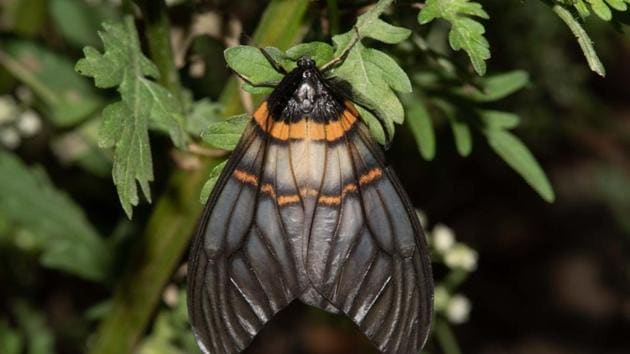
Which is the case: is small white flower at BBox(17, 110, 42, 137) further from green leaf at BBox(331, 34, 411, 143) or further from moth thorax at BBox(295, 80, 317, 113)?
green leaf at BBox(331, 34, 411, 143)

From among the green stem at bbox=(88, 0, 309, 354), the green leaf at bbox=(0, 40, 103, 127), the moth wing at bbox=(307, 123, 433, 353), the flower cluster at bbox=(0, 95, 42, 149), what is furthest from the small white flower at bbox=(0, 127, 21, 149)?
the moth wing at bbox=(307, 123, 433, 353)

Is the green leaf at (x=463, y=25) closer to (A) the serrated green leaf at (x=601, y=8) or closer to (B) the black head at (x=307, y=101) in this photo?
(A) the serrated green leaf at (x=601, y=8)

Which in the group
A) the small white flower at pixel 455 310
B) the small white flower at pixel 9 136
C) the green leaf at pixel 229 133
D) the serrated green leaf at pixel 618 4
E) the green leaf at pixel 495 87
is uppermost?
the serrated green leaf at pixel 618 4

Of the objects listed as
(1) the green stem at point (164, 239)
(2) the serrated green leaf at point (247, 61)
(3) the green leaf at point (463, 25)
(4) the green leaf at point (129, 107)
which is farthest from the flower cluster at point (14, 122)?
(3) the green leaf at point (463, 25)

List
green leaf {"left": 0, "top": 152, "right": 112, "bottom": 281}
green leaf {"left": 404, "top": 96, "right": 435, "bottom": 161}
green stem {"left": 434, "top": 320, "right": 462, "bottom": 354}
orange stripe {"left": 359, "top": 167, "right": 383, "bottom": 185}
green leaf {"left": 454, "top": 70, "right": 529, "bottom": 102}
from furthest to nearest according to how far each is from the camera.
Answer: green stem {"left": 434, "top": 320, "right": 462, "bottom": 354}
green leaf {"left": 0, "top": 152, "right": 112, "bottom": 281}
green leaf {"left": 454, "top": 70, "right": 529, "bottom": 102}
green leaf {"left": 404, "top": 96, "right": 435, "bottom": 161}
orange stripe {"left": 359, "top": 167, "right": 383, "bottom": 185}

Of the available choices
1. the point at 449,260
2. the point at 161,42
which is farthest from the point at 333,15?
the point at 449,260

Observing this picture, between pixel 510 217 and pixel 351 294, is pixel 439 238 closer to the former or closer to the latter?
pixel 351 294

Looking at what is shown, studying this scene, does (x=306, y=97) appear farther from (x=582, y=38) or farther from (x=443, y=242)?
(x=443, y=242)
